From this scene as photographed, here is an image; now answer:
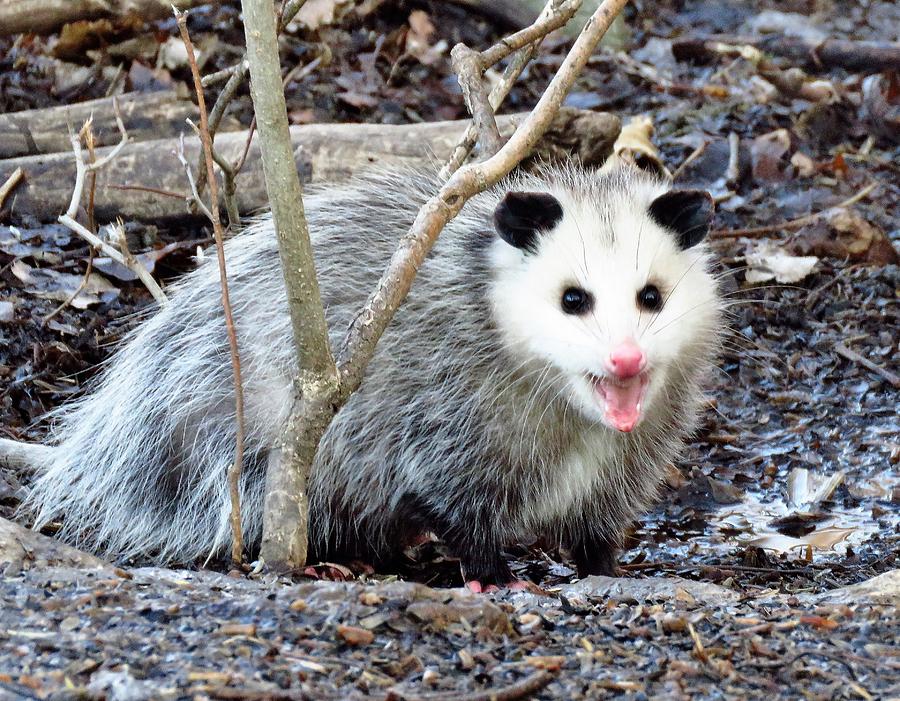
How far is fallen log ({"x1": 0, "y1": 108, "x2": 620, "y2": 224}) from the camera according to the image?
3951 mm

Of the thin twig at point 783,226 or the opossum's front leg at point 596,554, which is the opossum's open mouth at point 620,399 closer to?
the opossum's front leg at point 596,554

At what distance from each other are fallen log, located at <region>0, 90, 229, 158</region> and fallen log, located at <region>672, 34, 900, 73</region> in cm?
308

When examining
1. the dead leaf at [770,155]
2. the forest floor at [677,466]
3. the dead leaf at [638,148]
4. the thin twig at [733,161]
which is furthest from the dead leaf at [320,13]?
the dead leaf at [770,155]

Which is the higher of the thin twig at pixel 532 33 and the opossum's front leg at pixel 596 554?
the thin twig at pixel 532 33

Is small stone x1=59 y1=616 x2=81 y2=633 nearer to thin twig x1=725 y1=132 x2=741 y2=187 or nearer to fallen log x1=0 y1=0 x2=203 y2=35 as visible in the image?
A: fallen log x1=0 y1=0 x2=203 y2=35

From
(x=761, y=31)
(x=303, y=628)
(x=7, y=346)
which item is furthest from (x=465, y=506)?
(x=761, y=31)

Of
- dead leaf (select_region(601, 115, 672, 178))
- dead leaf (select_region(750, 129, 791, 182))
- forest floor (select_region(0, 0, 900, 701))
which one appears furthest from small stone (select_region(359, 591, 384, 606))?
dead leaf (select_region(750, 129, 791, 182))

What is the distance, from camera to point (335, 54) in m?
5.57

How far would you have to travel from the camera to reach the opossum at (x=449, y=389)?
2535mm

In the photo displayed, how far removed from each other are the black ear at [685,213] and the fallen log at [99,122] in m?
2.15

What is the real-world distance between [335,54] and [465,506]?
3283mm

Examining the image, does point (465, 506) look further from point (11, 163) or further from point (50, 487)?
point (11, 163)

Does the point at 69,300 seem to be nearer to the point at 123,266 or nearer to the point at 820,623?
the point at 123,266

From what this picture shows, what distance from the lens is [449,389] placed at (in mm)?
2768
